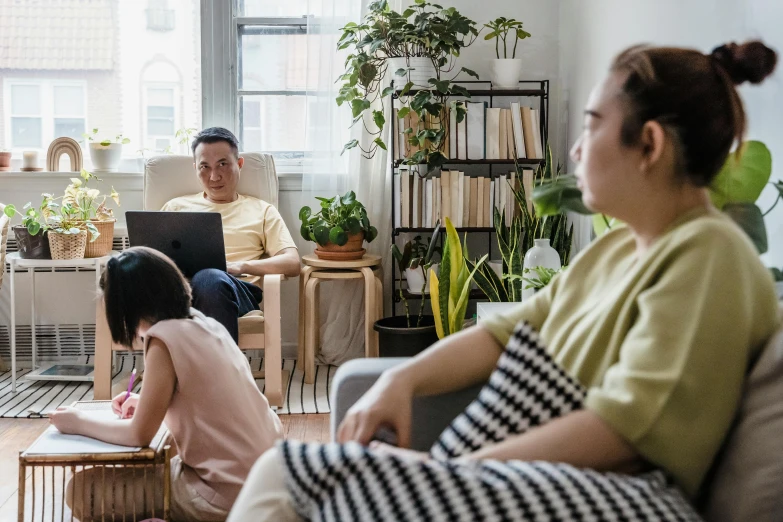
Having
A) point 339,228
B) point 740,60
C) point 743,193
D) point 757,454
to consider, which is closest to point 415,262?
point 339,228

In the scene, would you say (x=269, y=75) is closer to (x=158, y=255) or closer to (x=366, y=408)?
(x=158, y=255)

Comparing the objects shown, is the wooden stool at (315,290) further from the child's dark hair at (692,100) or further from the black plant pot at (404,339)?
the child's dark hair at (692,100)

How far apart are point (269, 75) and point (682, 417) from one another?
3660 mm

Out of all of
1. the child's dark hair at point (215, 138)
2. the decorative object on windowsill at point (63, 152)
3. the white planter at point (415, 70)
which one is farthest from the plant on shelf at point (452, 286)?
the decorative object on windowsill at point (63, 152)

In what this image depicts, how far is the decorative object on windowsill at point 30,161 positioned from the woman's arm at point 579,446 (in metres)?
3.72

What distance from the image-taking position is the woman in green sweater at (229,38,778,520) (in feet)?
2.94

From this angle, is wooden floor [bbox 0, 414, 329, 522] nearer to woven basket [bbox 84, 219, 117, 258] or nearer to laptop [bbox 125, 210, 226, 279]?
laptop [bbox 125, 210, 226, 279]

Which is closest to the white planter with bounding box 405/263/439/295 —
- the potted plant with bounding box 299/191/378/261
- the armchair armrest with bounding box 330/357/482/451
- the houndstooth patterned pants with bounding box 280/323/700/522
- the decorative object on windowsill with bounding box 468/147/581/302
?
the potted plant with bounding box 299/191/378/261

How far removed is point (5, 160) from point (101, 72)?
637 mm

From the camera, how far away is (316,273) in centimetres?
383

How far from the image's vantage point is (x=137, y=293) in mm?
1947

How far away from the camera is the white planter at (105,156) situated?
4.17 metres

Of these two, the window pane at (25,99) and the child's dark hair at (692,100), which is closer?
the child's dark hair at (692,100)

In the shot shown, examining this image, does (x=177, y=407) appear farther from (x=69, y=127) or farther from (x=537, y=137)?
(x=69, y=127)
